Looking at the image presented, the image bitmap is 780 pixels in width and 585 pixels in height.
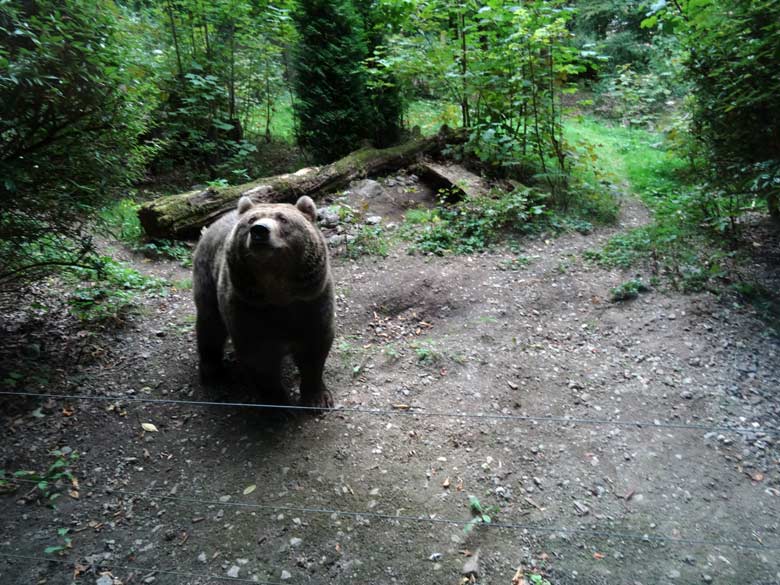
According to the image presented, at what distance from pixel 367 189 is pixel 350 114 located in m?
1.84

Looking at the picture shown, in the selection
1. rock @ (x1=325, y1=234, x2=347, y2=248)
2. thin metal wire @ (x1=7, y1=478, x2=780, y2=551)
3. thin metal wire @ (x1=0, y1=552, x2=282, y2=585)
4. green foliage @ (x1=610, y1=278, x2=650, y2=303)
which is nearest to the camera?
thin metal wire @ (x1=0, y1=552, x2=282, y2=585)

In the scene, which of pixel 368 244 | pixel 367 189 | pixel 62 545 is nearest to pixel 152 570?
pixel 62 545

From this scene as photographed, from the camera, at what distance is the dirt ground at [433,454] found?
279cm

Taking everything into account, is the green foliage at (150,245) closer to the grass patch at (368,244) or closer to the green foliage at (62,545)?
the grass patch at (368,244)

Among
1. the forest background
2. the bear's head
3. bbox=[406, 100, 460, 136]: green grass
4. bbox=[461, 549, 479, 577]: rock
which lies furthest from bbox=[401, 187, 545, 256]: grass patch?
bbox=[461, 549, 479, 577]: rock

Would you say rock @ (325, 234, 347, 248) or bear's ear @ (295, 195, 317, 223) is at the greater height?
bear's ear @ (295, 195, 317, 223)

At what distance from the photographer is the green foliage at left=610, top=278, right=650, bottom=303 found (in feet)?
17.7

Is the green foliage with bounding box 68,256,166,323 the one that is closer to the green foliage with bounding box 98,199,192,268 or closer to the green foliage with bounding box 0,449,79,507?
the green foliage with bounding box 98,199,192,268

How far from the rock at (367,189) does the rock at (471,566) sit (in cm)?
644

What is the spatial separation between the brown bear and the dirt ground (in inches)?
17.2

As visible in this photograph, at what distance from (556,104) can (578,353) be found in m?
5.25

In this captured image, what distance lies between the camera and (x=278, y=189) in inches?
301

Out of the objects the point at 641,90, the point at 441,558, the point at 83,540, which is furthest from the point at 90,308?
the point at 641,90

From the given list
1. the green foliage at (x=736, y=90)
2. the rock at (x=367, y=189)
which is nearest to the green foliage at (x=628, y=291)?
the green foliage at (x=736, y=90)
